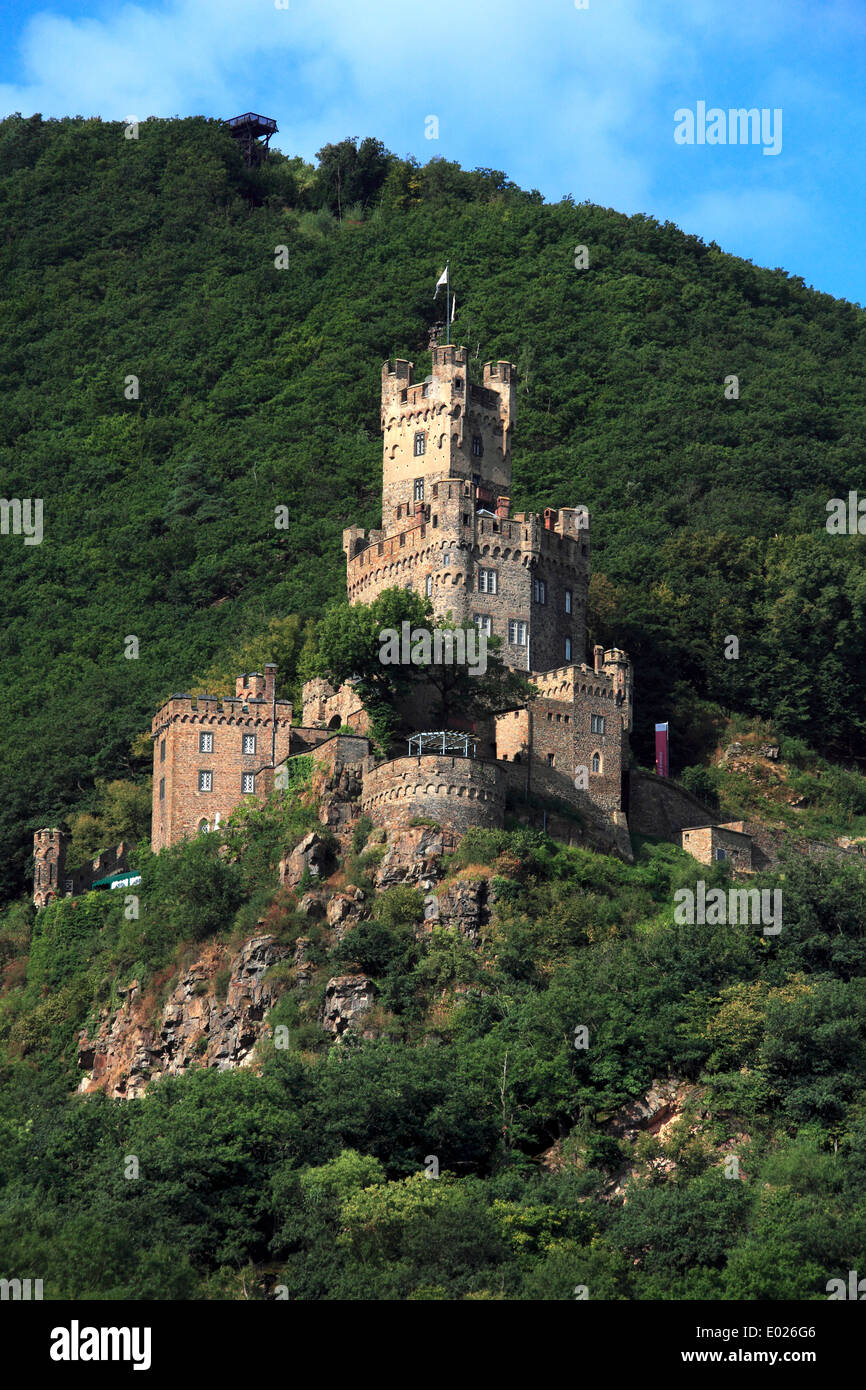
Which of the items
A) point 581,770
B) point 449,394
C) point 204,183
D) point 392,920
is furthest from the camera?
point 204,183

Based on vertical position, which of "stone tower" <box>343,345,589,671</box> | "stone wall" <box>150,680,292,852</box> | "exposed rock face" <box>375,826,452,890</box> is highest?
"stone tower" <box>343,345,589,671</box>

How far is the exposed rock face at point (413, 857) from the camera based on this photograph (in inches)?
2832

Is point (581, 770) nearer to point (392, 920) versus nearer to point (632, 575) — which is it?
point (392, 920)

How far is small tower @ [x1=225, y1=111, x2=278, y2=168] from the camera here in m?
178

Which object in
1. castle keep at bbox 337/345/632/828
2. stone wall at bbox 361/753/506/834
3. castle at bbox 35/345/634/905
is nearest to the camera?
stone wall at bbox 361/753/506/834

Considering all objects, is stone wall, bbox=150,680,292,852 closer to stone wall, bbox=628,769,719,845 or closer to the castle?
the castle

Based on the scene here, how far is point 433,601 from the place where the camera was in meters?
84.2

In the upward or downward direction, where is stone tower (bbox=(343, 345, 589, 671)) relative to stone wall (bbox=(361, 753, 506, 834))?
upward

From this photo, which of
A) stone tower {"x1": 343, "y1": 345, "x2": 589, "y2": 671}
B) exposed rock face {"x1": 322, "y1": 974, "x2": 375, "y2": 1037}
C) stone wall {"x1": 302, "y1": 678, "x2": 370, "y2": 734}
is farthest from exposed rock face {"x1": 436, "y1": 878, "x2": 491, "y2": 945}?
stone tower {"x1": 343, "y1": 345, "x2": 589, "y2": 671}

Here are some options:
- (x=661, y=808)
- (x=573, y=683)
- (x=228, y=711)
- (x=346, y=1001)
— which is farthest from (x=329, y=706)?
(x=346, y=1001)

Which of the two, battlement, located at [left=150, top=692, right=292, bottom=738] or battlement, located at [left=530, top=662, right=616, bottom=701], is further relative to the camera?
battlement, located at [left=150, top=692, right=292, bottom=738]

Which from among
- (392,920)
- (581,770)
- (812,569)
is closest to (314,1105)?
(392,920)

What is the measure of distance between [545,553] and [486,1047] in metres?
26.2

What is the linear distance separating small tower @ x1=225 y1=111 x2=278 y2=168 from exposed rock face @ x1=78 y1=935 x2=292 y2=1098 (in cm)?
11341
